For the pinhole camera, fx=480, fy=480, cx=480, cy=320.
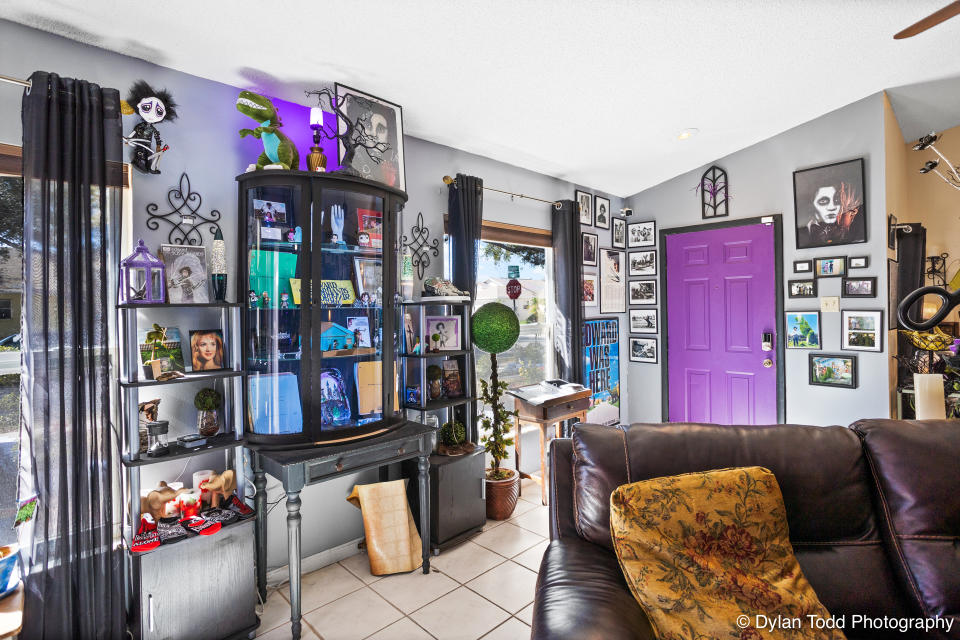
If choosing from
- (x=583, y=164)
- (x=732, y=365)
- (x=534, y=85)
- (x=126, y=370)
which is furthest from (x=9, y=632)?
(x=732, y=365)

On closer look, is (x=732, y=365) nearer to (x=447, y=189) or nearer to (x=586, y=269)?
(x=586, y=269)

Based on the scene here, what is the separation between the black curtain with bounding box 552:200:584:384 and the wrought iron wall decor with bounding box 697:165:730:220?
1.26 m

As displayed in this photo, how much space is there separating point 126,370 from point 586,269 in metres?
3.41

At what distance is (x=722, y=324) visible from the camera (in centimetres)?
414

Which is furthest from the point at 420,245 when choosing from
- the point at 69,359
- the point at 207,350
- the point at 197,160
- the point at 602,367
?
the point at 602,367

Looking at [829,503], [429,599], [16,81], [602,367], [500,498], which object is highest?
[16,81]

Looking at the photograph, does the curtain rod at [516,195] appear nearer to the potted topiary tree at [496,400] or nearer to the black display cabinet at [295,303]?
the potted topiary tree at [496,400]

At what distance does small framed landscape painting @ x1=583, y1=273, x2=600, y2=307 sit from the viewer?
4239 mm

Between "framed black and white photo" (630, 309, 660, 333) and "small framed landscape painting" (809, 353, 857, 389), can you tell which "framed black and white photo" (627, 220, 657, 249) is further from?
"small framed landscape painting" (809, 353, 857, 389)

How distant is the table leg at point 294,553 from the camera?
77.9 inches

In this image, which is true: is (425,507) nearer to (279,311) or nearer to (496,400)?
(496,400)

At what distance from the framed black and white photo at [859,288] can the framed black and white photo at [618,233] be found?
5.97 feet

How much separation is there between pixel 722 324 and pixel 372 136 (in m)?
3.28

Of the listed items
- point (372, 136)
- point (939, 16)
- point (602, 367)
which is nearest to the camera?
point (939, 16)
